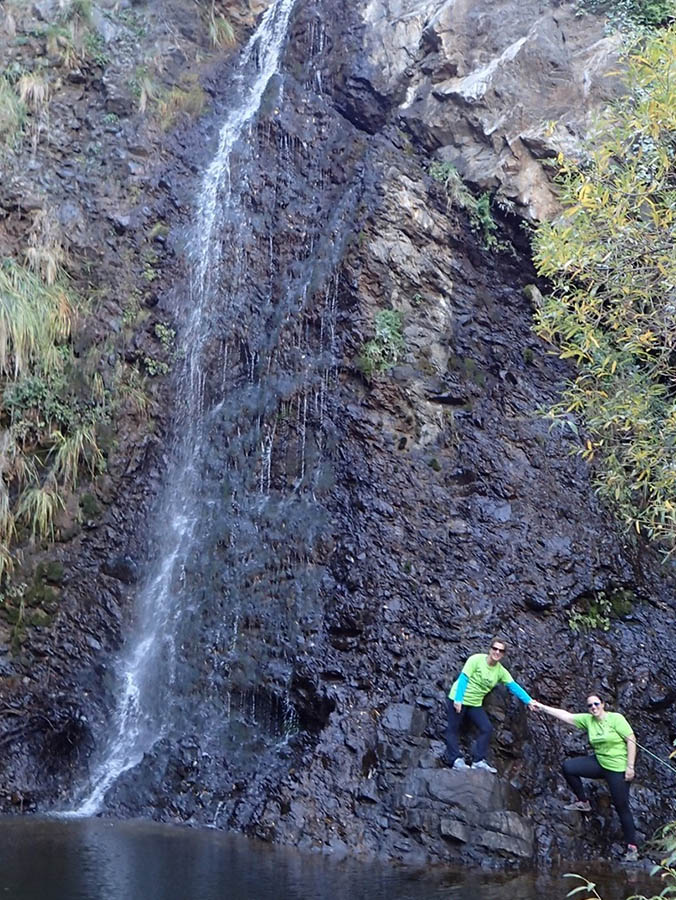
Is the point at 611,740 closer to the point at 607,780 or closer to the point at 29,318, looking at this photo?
the point at 607,780

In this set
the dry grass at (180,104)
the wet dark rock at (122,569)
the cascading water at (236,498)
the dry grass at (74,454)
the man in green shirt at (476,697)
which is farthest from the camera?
the dry grass at (180,104)

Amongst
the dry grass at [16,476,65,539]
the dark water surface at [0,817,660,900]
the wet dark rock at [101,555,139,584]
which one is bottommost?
the dark water surface at [0,817,660,900]

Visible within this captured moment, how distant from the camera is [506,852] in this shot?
7941 millimetres

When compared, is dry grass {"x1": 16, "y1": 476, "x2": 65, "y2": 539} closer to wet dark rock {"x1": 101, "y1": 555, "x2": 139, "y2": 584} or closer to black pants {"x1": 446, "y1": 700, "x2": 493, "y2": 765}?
wet dark rock {"x1": 101, "y1": 555, "x2": 139, "y2": 584}

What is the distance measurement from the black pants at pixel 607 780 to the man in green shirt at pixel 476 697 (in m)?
0.68

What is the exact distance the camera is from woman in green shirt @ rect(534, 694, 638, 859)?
8.10 meters

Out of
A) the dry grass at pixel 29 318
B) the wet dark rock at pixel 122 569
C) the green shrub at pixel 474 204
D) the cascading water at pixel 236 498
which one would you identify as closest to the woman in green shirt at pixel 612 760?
the cascading water at pixel 236 498

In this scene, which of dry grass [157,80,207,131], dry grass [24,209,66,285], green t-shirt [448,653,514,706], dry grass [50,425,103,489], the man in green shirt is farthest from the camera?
dry grass [157,80,207,131]

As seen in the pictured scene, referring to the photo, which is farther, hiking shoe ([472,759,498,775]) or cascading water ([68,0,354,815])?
cascading water ([68,0,354,815])

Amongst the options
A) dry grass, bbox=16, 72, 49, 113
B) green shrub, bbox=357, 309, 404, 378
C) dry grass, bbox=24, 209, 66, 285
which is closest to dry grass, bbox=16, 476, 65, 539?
dry grass, bbox=24, 209, 66, 285

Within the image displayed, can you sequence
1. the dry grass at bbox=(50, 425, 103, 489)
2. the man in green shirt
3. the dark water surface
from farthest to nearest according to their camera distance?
the dry grass at bbox=(50, 425, 103, 489) < the man in green shirt < the dark water surface

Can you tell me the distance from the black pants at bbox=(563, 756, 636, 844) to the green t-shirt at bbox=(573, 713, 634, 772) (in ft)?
0.24

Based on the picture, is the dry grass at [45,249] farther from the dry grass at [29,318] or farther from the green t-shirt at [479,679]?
the green t-shirt at [479,679]

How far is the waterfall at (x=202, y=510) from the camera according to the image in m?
10.1
